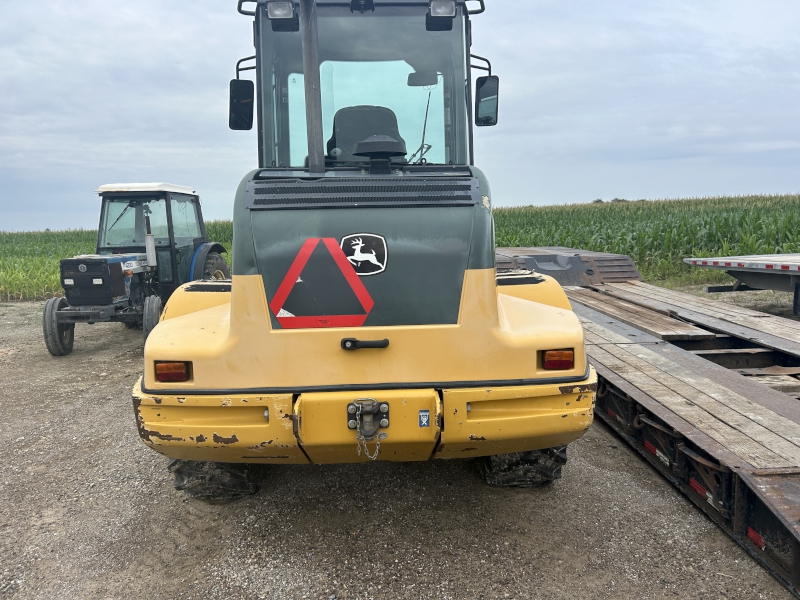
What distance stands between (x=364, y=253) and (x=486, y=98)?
6.17 ft

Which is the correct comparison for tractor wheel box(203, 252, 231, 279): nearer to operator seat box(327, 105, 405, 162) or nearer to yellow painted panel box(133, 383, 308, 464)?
operator seat box(327, 105, 405, 162)

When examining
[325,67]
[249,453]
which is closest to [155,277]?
[325,67]

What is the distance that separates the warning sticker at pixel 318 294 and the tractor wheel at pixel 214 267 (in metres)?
6.58

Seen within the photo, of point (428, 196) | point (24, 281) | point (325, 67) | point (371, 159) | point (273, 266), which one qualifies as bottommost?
point (24, 281)

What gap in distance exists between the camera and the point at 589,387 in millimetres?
2711

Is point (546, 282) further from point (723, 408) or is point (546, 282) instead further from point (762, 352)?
point (762, 352)

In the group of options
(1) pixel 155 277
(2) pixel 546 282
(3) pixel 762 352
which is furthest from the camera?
(1) pixel 155 277

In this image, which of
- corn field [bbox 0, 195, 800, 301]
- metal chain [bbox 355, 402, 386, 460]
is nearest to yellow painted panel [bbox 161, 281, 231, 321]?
metal chain [bbox 355, 402, 386, 460]

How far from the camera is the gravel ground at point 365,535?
2684 mm

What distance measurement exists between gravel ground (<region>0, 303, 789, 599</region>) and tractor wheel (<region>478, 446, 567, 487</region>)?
0.09m

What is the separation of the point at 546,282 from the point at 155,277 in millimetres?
6599

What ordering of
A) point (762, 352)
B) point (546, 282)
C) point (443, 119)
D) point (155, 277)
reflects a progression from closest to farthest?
point (546, 282), point (443, 119), point (762, 352), point (155, 277)

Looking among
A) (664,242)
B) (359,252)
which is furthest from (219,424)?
A: (664,242)

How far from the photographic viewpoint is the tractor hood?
8.61ft
